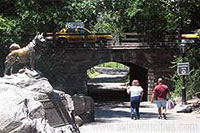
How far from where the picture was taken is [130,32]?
36969mm

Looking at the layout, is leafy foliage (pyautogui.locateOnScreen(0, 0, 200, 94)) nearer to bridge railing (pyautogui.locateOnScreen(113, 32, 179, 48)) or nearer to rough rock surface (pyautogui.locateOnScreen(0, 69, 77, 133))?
bridge railing (pyautogui.locateOnScreen(113, 32, 179, 48))

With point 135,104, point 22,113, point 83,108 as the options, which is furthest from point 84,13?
point 22,113

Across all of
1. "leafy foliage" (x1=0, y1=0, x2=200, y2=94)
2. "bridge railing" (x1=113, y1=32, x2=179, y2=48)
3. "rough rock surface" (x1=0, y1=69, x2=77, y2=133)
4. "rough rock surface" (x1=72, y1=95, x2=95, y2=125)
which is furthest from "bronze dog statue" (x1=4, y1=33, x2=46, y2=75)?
"bridge railing" (x1=113, y1=32, x2=179, y2=48)

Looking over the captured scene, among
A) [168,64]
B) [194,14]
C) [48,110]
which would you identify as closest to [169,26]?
[168,64]

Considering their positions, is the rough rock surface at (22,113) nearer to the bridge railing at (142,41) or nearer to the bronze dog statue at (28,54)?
the bronze dog statue at (28,54)

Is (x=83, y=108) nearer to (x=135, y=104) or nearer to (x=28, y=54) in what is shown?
(x=135, y=104)

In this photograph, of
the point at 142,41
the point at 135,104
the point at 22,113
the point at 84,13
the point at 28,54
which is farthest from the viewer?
the point at 142,41

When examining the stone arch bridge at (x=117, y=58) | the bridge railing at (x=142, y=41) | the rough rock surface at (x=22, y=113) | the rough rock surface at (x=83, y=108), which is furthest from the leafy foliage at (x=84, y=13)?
the rough rock surface at (x=22, y=113)

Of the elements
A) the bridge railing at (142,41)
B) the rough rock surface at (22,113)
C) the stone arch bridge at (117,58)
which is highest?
the rough rock surface at (22,113)

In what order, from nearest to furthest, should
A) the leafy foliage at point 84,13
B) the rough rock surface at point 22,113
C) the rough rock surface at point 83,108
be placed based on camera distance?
the rough rock surface at point 22,113 → the rough rock surface at point 83,108 → the leafy foliage at point 84,13

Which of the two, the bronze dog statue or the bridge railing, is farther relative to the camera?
the bridge railing

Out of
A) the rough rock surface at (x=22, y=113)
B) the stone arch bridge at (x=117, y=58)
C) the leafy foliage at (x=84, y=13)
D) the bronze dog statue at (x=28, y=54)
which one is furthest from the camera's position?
the stone arch bridge at (x=117, y=58)

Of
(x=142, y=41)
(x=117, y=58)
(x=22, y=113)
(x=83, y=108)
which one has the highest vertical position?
(x=22, y=113)

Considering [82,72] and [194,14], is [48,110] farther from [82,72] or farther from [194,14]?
[82,72]
